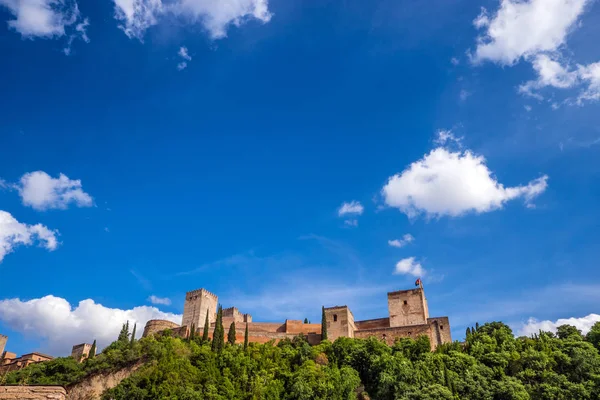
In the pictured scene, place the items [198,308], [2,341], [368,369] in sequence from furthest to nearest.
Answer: [2,341]
[198,308]
[368,369]

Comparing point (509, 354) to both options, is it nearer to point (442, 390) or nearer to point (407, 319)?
point (442, 390)

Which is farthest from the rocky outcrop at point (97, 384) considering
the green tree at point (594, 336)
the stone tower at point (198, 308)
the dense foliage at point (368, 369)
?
the green tree at point (594, 336)

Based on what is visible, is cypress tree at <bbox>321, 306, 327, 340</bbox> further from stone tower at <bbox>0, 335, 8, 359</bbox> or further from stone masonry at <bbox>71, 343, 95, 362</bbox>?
stone tower at <bbox>0, 335, 8, 359</bbox>

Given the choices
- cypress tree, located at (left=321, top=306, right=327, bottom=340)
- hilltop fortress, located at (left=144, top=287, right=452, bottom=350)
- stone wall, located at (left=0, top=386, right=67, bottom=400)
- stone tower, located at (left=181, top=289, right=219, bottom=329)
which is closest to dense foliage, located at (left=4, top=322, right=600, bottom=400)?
cypress tree, located at (left=321, top=306, right=327, bottom=340)

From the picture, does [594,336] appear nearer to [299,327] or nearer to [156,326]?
[299,327]

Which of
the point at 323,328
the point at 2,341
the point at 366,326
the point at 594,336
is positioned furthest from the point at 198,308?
the point at 594,336

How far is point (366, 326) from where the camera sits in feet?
194

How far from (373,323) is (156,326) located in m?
26.4

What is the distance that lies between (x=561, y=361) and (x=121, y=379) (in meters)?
39.9

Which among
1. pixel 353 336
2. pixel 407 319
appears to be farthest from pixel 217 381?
pixel 407 319

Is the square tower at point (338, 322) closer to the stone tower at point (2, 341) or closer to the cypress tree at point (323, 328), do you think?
the cypress tree at point (323, 328)

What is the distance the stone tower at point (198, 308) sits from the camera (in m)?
64.8

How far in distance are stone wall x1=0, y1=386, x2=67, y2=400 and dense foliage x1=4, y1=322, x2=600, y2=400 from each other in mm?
26411

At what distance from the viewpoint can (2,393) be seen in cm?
1529
